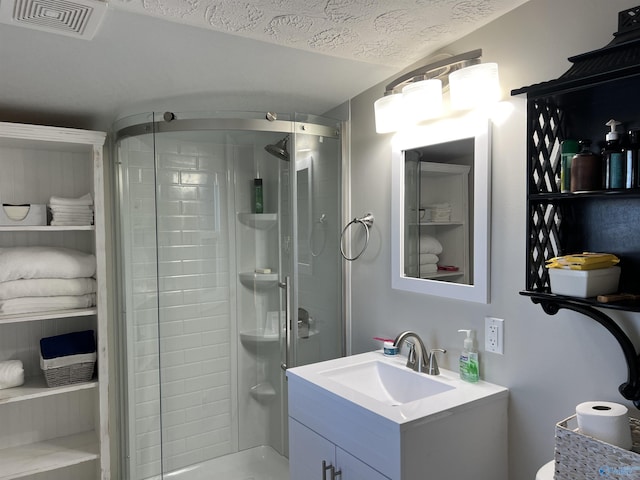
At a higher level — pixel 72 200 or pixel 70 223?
pixel 72 200

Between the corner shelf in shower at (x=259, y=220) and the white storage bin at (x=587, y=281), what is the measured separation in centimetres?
131

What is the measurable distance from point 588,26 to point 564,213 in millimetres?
549

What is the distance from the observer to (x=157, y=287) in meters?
2.33

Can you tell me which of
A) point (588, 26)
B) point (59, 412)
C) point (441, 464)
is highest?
point (588, 26)

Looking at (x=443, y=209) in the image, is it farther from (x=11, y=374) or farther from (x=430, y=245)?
(x=11, y=374)

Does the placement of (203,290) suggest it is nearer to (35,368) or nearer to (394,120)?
(35,368)

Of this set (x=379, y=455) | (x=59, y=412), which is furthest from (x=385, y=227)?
(x=59, y=412)

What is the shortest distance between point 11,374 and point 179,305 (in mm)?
799

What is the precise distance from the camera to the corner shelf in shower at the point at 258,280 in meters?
2.36

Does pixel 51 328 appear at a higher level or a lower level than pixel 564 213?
lower

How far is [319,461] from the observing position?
1807 mm

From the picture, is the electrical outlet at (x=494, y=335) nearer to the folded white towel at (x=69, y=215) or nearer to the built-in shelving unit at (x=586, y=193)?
the built-in shelving unit at (x=586, y=193)

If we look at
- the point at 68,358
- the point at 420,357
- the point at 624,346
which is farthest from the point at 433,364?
the point at 68,358

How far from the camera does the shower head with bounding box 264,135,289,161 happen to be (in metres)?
2.30
